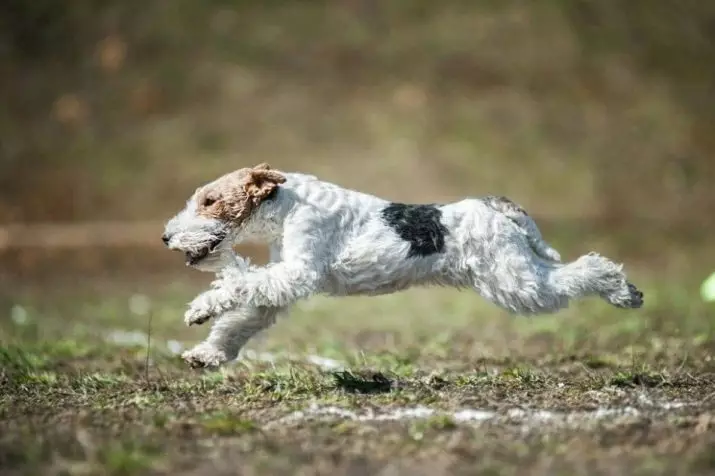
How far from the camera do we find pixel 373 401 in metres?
5.67

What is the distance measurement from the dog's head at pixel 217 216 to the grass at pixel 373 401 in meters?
0.92

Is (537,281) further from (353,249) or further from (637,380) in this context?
(353,249)

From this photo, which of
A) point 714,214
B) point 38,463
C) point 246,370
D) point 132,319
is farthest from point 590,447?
point 714,214

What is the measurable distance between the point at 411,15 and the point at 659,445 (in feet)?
53.6

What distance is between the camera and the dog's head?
19.5ft

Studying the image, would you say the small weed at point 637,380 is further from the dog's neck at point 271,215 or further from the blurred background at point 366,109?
the blurred background at point 366,109

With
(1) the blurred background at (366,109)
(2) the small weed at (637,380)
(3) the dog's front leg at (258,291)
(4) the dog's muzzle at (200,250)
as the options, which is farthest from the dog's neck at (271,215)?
(1) the blurred background at (366,109)

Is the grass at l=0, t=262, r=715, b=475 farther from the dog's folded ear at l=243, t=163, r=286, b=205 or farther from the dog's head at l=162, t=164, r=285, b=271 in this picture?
the dog's folded ear at l=243, t=163, r=286, b=205

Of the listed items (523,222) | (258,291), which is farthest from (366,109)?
(258,291)

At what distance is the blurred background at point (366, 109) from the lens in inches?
693

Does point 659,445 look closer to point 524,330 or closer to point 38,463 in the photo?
point 38,463

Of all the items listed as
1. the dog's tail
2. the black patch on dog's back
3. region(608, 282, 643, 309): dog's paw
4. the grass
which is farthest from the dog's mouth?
region(608, 282, 643, 309): dog's paw

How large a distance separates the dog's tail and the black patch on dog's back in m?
0.43

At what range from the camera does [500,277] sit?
6.06 meters
